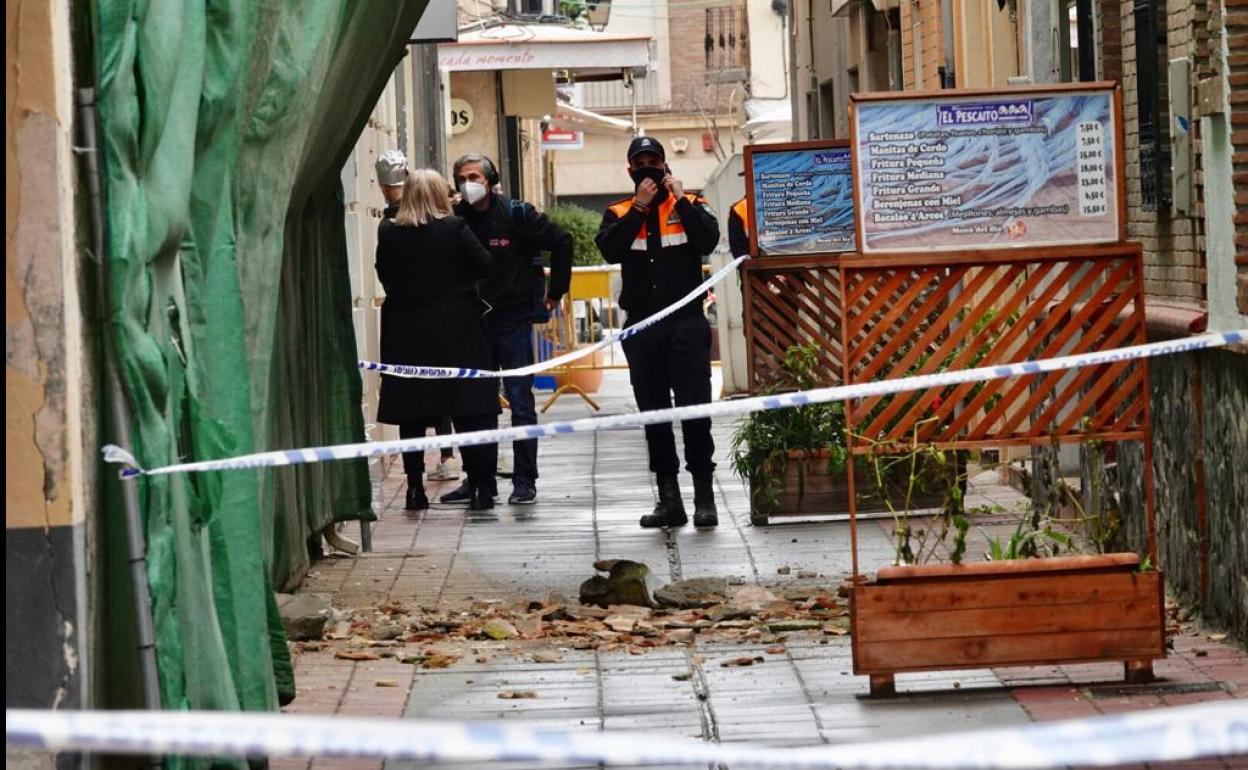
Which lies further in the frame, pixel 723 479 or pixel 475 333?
pixel 723 479

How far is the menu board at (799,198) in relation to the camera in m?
12.4

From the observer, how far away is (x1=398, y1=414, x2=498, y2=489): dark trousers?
12891 millimetres

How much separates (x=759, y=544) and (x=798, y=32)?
1919 centimetres

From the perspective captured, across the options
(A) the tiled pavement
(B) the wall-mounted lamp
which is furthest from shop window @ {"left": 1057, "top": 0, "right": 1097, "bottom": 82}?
(B) the wall-mounted lamp

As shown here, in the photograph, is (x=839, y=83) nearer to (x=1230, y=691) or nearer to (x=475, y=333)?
(x=475, y=333)

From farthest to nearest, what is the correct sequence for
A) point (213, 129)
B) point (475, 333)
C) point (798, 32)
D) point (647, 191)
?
point (798, 32) → point (475, 333) → point (647, 191) → point (213, 129)

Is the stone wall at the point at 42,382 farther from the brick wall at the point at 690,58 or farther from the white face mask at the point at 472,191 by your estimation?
the brick wall at the point at 690,58

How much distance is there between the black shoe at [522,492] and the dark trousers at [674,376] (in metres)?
1.59

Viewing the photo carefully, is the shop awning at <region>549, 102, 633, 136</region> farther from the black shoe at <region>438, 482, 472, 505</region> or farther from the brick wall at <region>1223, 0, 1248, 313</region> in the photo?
the brick wall at <region>1223, 0, 1248, 313</region>

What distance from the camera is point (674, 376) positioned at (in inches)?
470

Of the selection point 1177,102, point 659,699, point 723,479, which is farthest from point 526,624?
point 723,479

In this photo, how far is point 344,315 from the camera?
1102 centimetres

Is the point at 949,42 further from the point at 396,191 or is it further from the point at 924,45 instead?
the point at 396,191


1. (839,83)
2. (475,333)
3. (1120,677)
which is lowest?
(1120,677)
